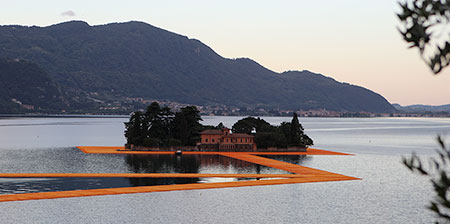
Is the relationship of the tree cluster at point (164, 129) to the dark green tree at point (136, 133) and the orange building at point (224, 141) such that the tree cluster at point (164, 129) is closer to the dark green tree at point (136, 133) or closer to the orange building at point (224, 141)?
the dark green tree at point (136, 133)

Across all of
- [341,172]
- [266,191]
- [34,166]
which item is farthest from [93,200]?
[341,172]

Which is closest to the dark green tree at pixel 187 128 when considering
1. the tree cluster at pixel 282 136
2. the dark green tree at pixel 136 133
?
the dark green tree at pixel 136 133

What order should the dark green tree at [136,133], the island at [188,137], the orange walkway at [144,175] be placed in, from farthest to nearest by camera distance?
the island at [188,137] → the dark green tree at [136,133] → the orange walkway at [144,175]

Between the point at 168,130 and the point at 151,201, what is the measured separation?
8196cm

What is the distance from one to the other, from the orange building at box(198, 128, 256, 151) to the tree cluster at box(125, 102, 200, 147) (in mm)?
2870

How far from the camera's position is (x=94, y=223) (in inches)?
2357

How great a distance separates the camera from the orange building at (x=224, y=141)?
15000 cm

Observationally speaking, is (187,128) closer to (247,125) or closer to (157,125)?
(157,125)

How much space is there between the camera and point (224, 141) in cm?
15338

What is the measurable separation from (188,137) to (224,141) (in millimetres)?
9672

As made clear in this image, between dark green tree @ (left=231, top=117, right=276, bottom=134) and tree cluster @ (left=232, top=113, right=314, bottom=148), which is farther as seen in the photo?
dark green tree @ (left=231, top=117, right=276, bottom=134)

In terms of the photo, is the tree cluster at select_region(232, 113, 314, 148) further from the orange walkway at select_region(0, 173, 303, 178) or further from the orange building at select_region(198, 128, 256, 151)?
the orange walkway at select_region(0, 173, 303, 178)

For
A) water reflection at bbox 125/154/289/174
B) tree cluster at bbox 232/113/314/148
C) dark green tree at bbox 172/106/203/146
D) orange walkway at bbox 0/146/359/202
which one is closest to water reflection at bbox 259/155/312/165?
orange walkway at bbox 0/146/359/202

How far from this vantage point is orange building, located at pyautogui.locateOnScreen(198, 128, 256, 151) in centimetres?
15000
